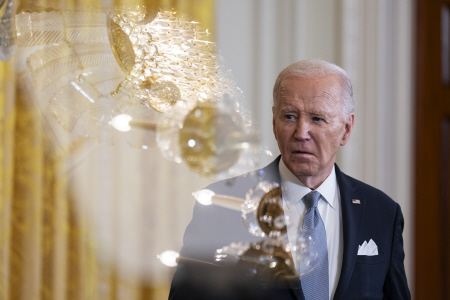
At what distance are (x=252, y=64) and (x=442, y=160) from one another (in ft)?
2.76

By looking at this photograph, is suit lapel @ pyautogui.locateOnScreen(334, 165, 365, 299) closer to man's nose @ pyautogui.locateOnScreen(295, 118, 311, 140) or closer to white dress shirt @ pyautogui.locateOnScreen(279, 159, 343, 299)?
white dress shirt @ pyautogui.locateOnScreen(279, 159, 343, 299)

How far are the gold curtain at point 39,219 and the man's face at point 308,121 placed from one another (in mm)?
306

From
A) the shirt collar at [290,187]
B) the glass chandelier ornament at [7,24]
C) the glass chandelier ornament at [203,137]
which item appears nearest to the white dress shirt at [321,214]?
the shirt collar at [290,187]

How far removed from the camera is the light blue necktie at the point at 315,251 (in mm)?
745

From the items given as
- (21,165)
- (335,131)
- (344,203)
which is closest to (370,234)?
(344,203)

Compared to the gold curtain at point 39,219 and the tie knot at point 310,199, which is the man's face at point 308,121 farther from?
the gold curtain at point 39,219

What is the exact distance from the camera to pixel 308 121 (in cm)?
72

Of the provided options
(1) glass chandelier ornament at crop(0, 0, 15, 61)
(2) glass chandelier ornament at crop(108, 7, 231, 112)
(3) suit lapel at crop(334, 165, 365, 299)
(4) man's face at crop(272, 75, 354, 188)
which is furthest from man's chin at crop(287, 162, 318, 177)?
(1) glass chandelier ornament at crop(0, 0, 15, 61)

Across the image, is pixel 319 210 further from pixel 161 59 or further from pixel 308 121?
pixel 161 59

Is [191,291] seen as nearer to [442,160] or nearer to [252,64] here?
[252,64]

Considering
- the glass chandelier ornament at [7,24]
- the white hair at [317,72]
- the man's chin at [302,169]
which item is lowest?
the man's chin at [302,169]

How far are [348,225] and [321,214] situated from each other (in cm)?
6

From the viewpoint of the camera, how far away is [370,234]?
81 cm

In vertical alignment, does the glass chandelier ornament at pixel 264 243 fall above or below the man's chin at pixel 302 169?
below
